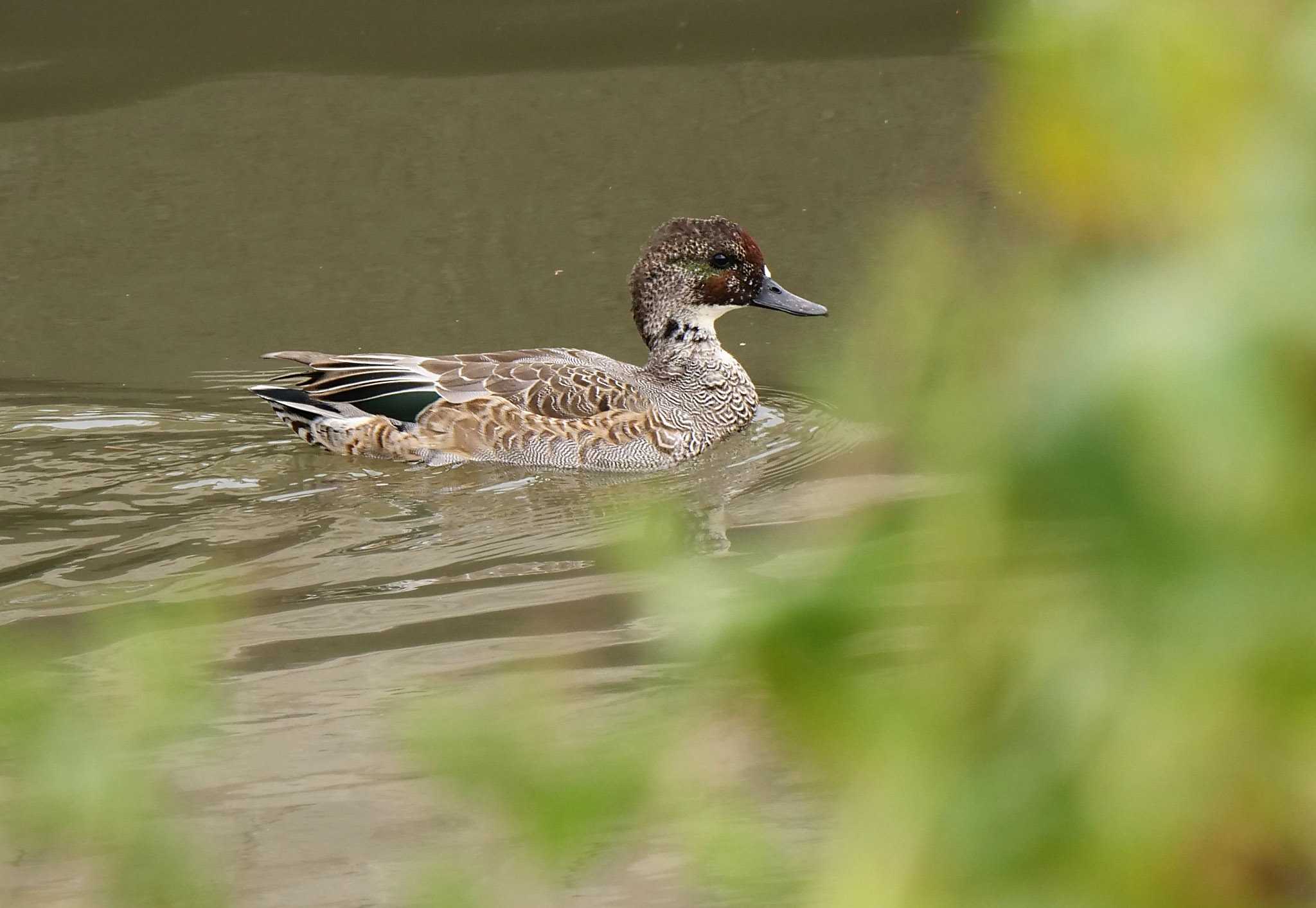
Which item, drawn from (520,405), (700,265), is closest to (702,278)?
(700,265)

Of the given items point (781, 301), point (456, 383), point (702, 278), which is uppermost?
point (702, 278)

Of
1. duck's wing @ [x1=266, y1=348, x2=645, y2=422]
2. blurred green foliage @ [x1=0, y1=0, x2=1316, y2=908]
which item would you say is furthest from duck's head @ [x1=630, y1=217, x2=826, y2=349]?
blurred green foliage @ [x1=0, y1=0, x2=1316, y2=908]

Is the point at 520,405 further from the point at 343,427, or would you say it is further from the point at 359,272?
the point at 359,272

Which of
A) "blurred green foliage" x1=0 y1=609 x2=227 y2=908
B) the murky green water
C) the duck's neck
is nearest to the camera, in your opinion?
"blurred green foliage" x1=0 y1=609 x2=227 y2=908

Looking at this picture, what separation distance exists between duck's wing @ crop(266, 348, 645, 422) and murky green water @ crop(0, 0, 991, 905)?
1.10ft

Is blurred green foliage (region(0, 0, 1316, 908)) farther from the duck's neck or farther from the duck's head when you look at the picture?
the duck's neck

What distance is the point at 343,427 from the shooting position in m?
7.92

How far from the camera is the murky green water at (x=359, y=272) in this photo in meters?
5.42

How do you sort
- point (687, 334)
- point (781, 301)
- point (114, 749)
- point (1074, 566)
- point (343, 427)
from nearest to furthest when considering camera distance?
point (1074, 566)
point (114, 749)
point (343, 427)
point (781, 301)
point (687, 334)

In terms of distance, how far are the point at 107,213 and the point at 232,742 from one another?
6850 millimetres

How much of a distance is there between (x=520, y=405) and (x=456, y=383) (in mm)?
322

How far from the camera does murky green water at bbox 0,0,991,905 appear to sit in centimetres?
542

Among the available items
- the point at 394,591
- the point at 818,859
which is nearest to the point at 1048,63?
the point at 818,859

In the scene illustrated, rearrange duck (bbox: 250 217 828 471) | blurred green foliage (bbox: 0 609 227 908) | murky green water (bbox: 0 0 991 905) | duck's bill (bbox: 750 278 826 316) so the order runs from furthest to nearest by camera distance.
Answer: duck's bill (bbox: 750 278 826 316)
duck (bbox: 250 217 828 471)
murky green water (bbox: 0 0 991 905)
blurred green foliage (bbox: 0 609 227 908)
